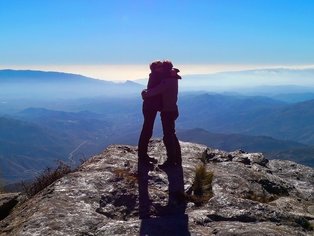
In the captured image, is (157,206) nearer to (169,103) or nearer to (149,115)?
(149,115)

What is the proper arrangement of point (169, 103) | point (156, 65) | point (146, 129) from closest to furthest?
point (156, 65)
point (169, 103)
point (146, 129)

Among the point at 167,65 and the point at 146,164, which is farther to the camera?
the point at 146,164

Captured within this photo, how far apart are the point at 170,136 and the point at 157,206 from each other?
3.80m

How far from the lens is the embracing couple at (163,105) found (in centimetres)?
1238

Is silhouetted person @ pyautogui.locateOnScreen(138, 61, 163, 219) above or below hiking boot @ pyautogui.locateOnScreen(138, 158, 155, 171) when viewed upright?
above

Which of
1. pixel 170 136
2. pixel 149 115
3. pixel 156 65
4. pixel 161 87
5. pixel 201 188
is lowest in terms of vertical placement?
pixel 201 188

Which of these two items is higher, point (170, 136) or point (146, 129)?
point (146, 129)

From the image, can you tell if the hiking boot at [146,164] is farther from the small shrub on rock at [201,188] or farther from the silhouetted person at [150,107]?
the small shrub on rock at [201,188]

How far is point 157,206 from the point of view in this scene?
32.2 feet

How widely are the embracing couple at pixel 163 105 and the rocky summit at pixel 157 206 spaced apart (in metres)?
0.61

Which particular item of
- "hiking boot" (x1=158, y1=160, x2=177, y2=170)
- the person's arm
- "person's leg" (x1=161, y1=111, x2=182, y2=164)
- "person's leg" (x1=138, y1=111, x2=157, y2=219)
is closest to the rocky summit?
"person's leg" (x1=138, y1=111, x2=157, y2=219)

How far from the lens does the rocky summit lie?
323 inches

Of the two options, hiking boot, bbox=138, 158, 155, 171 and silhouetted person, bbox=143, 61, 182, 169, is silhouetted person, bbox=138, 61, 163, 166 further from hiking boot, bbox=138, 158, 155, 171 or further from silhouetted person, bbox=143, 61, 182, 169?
silhouetted person, bbox=143, 61, 182, 169

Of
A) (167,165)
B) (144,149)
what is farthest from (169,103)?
(167,165)
